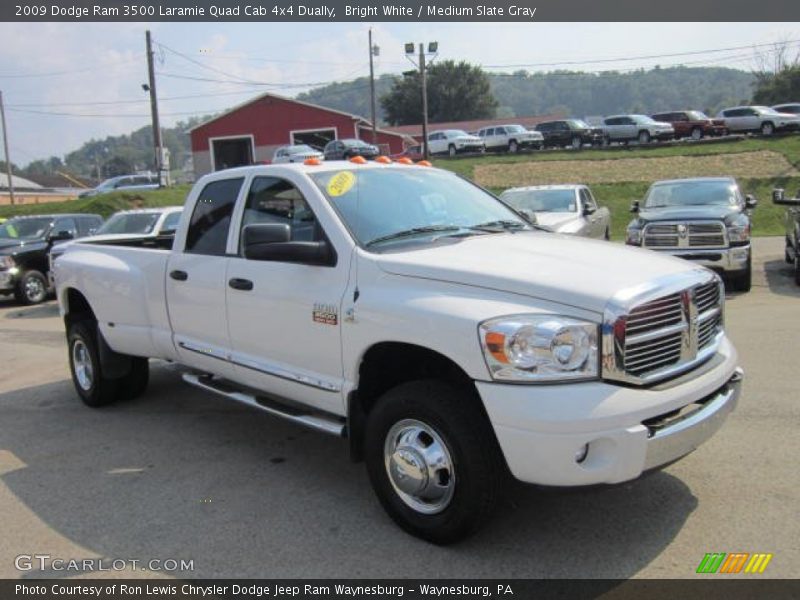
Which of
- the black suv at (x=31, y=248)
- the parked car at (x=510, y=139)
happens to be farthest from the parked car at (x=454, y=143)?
the black suv at (x=31, y=248)

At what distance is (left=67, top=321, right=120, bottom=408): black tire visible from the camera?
6430 mm

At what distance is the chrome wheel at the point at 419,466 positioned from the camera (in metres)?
3.61

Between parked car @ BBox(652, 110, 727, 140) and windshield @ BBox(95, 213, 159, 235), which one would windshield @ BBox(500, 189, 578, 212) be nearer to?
windshield @ BBox(95, 213, 159, 235)

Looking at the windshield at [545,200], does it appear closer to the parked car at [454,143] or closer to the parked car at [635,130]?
the parked car at [635,130]

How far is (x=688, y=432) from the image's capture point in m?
3.41

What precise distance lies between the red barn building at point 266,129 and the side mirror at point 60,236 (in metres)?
35.3

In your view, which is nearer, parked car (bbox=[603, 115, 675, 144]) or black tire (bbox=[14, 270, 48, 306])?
black tire (bbox=[14, 270, 48, 306])

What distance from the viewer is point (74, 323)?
6.79m

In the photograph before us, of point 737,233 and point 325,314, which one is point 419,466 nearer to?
point 325,314

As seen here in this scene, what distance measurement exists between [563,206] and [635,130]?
1144 inches

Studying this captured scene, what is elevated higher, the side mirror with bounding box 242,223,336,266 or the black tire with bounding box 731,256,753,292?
A: the side mirror with bounding box 242,223,336,266

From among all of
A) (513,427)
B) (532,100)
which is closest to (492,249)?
(513,427)

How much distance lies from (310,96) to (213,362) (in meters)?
106

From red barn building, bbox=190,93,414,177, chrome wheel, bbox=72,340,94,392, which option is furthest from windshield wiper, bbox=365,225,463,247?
red barn building, bbox=190,93,414,177
